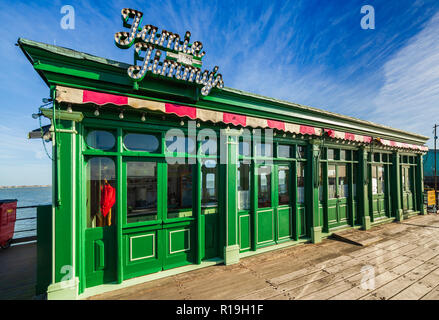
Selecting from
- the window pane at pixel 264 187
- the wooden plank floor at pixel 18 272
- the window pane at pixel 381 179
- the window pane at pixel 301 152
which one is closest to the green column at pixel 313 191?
the window pane at pixel 301 152

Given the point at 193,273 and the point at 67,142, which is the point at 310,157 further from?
the point at 67,142

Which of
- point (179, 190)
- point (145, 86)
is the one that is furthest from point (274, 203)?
point (145, 86)

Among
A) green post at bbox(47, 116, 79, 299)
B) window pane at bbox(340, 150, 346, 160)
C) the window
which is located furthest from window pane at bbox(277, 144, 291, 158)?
green post at bbox(47, 116, 79, 299)

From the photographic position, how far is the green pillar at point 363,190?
7.41 m

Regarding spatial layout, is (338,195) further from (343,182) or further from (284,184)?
(284,184)

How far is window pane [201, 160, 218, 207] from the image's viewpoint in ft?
15.4

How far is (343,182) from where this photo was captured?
737 centimetres

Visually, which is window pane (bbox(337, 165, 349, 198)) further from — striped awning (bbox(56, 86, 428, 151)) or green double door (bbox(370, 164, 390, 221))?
green double door (bbox(370, 164, 390, 221))

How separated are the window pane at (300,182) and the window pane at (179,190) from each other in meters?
3.71

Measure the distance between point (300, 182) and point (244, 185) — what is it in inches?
89.8

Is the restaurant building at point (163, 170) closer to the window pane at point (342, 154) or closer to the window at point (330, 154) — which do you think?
the window at point (330, 154)

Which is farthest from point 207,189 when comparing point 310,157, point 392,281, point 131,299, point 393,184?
point 393,184

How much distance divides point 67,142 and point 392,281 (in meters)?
6.87

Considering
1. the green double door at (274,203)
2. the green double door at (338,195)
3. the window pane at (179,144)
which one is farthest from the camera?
the green double door at (338,195)
